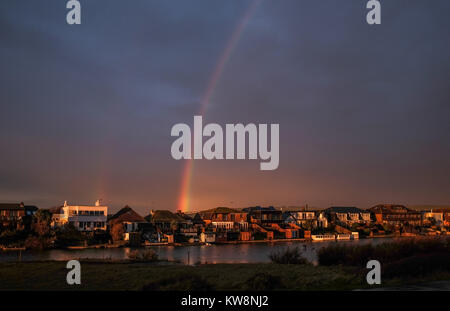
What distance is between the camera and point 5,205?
82.8 metres

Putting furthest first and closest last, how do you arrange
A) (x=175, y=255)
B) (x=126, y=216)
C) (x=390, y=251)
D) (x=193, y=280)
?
(x=126, y=216) → (x=175, y=255) → (x=390, y=251) → (x=193, y=280)

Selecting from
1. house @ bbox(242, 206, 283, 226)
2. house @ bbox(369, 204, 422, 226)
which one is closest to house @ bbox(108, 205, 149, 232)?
house @ bbox(242, 206, 283, 226)

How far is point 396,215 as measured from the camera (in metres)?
137

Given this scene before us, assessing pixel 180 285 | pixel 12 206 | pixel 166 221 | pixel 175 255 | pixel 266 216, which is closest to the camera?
pixel 180 285

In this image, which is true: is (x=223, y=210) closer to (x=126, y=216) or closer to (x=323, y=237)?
(x=323, y=237)

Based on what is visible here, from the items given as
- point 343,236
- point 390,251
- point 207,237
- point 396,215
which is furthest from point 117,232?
point 396,215

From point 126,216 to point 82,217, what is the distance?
10040 millimetres

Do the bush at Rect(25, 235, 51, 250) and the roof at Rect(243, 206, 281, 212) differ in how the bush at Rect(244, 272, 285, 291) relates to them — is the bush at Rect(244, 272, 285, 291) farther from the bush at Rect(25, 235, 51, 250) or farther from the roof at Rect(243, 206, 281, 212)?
the roof at Rect(243, 206, 281, 212)

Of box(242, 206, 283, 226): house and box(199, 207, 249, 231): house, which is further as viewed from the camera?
box(242, 206, 283, 226): house

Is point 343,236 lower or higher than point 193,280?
lower

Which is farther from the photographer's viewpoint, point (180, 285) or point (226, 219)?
point (226, 219)

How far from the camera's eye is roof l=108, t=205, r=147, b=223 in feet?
290
